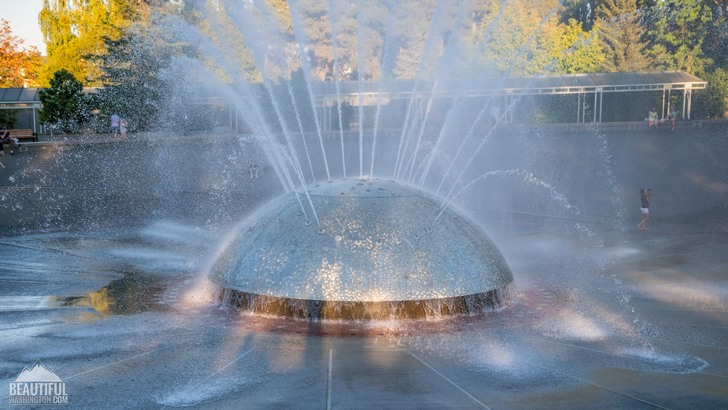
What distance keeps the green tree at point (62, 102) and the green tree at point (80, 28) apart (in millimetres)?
6045

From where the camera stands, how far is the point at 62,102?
3528 cm

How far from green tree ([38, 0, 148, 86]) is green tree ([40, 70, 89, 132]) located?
19.8ft

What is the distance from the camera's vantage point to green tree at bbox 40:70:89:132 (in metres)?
35.1

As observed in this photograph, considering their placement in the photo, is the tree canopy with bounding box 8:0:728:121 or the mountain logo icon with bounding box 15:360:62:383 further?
the tree canopy with bounding box 8:0:728:121

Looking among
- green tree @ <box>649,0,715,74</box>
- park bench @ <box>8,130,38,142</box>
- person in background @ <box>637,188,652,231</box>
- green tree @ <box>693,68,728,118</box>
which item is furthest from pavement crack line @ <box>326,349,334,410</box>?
green tree @ <box>649,0,715,74</box>

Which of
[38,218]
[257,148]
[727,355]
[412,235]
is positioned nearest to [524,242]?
[412,235]

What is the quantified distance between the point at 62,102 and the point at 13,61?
2157 cm

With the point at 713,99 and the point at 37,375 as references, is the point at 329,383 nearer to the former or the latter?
the point at 37,375

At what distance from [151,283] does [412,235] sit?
15.3ft

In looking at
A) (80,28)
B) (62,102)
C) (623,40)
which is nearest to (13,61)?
(80,28)

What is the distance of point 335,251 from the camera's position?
9430 millimetres

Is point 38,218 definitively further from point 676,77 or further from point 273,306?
point 676,77

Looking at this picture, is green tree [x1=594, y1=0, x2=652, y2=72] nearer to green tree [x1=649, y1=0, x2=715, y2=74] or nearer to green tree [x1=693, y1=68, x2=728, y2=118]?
green tree [x1=649, y1=0, x2=715, y2=74]

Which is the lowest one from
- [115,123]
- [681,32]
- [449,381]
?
[449,381]
